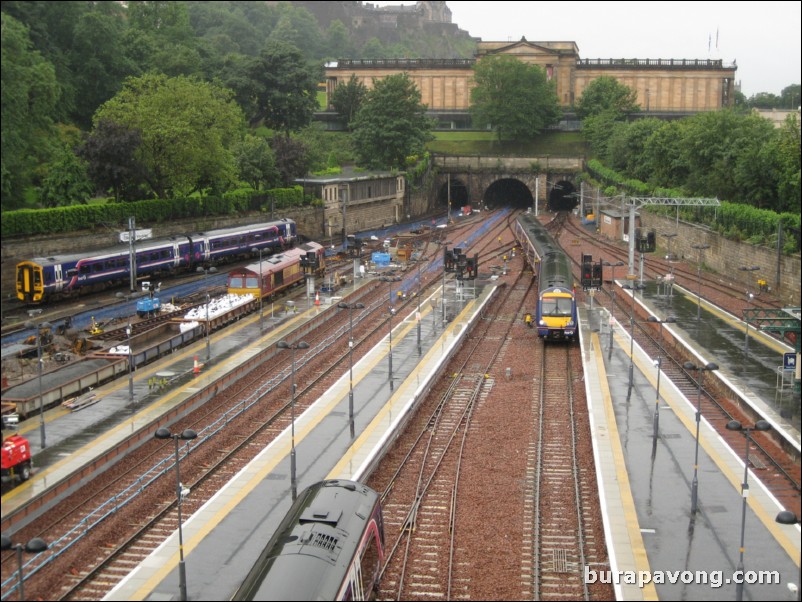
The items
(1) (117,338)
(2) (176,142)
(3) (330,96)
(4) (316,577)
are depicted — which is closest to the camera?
(4) (316,577)

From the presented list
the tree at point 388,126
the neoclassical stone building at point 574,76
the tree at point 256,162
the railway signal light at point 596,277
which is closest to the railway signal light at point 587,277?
the railway signal light at point 596,277

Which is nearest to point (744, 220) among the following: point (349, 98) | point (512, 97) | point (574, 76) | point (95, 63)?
point (95, 63)

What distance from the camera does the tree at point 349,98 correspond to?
147500 mm

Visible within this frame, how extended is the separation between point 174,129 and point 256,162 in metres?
20.5

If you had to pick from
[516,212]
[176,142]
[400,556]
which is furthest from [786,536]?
[516,212]

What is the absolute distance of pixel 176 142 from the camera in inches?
2876

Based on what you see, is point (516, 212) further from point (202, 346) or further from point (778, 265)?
point (202, 346)

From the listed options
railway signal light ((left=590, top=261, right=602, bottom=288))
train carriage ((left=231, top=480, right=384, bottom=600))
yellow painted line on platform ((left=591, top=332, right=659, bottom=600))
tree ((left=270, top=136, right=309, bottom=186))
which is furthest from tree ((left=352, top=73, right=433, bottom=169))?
train carriage ((left=231, top=480, right=384, bottom=600))

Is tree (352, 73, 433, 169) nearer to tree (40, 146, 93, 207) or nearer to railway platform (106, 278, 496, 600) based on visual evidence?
tree (40, 146, 93, 207)

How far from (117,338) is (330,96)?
378 ft

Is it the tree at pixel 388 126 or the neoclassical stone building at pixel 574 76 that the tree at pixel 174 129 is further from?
the neoclassical stone building at pixel 574 76

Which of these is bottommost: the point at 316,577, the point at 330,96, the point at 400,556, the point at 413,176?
the point at 400,556

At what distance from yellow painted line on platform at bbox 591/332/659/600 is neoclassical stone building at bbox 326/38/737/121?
127906 mm

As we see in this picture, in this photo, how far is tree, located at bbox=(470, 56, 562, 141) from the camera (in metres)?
142
